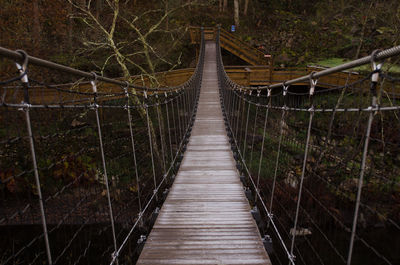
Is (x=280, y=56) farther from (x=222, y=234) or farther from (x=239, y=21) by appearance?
(x=222, y=234)

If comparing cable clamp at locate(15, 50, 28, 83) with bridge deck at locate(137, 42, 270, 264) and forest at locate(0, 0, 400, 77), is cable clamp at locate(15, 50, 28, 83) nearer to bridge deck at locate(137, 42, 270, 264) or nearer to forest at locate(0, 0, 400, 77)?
bridge deck at locate(137, 42, 270, 264)

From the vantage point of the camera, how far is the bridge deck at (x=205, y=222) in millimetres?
1603

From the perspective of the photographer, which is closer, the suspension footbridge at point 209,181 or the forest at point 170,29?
the suspension footbridge at point 209,181

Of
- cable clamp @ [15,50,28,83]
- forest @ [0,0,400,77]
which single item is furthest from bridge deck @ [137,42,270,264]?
forest @ [0,0,400,77]

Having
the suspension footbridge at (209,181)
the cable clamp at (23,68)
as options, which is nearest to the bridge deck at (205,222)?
the suspension footbridge at (209,181)

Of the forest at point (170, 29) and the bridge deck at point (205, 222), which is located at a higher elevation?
the forest at point (170, 29)

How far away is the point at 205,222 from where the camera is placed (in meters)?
2.01

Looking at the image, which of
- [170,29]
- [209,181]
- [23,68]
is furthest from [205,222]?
[170,29]

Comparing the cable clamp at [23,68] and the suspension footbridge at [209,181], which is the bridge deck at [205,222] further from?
the cable clamp at [23,68]

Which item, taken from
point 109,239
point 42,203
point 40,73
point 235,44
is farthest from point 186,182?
point 235,44

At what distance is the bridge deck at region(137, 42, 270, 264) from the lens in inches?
63.1

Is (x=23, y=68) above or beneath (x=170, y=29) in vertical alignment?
beneath

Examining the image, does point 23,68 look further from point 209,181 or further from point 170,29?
point 170,29

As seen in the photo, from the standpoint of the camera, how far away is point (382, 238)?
537 centimetres
